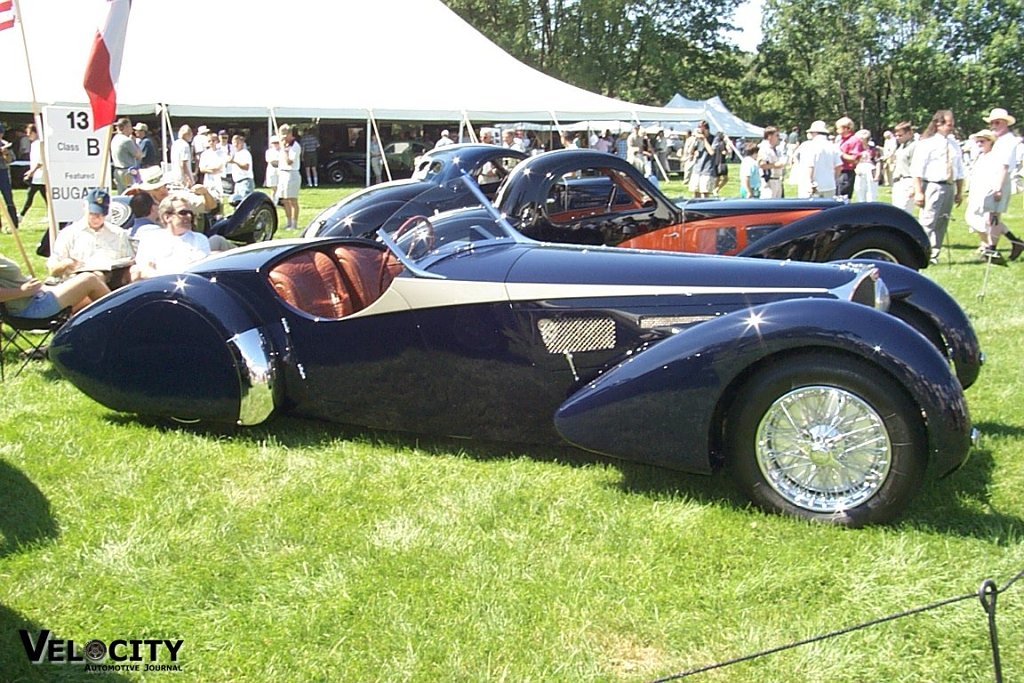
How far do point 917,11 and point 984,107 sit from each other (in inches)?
295

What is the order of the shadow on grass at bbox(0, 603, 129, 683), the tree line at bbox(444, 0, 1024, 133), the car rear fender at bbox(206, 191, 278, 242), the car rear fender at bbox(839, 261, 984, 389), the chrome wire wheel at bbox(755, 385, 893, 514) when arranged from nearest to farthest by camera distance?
the shadow on grass at bbox(0, 603, 129, 683)
the chrome wire wheel at bbox(755, 385, 893, 514)
the car rear fender at bbox(839, 261, 984, 389)
the car rear fender at bbox(206, 191, 278, 242)
the tree line at bbox(444, 0, 1024, 133)

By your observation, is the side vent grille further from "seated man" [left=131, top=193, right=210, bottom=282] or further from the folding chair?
"seated man" [left=131, top=193, right=210, bottom=282]

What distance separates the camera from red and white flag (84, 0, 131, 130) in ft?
31.6

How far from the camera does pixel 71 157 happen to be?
10.9 metres

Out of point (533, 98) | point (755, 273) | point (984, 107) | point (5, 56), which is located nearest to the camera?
point (755, 273)

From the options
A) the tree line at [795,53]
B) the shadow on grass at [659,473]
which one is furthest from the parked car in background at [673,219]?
the tree line at [795,53]

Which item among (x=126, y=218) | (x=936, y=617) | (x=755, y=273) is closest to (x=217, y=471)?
(x=755, y=273)

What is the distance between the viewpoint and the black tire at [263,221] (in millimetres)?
11859

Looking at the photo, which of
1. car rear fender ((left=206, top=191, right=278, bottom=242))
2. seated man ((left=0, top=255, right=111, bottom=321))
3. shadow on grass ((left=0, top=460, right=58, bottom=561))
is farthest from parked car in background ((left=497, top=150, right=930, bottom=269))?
car rear fender ((left=206, top=191, right=278, bottom=242))

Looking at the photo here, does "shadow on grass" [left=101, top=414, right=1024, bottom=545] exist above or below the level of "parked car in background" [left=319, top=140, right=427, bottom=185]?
below

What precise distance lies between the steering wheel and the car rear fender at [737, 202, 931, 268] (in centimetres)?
351

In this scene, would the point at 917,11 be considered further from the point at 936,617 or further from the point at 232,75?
the point at 936,617

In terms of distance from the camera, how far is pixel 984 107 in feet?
200

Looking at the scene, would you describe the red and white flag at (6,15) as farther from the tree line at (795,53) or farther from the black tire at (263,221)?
the tree line at (795,53)
